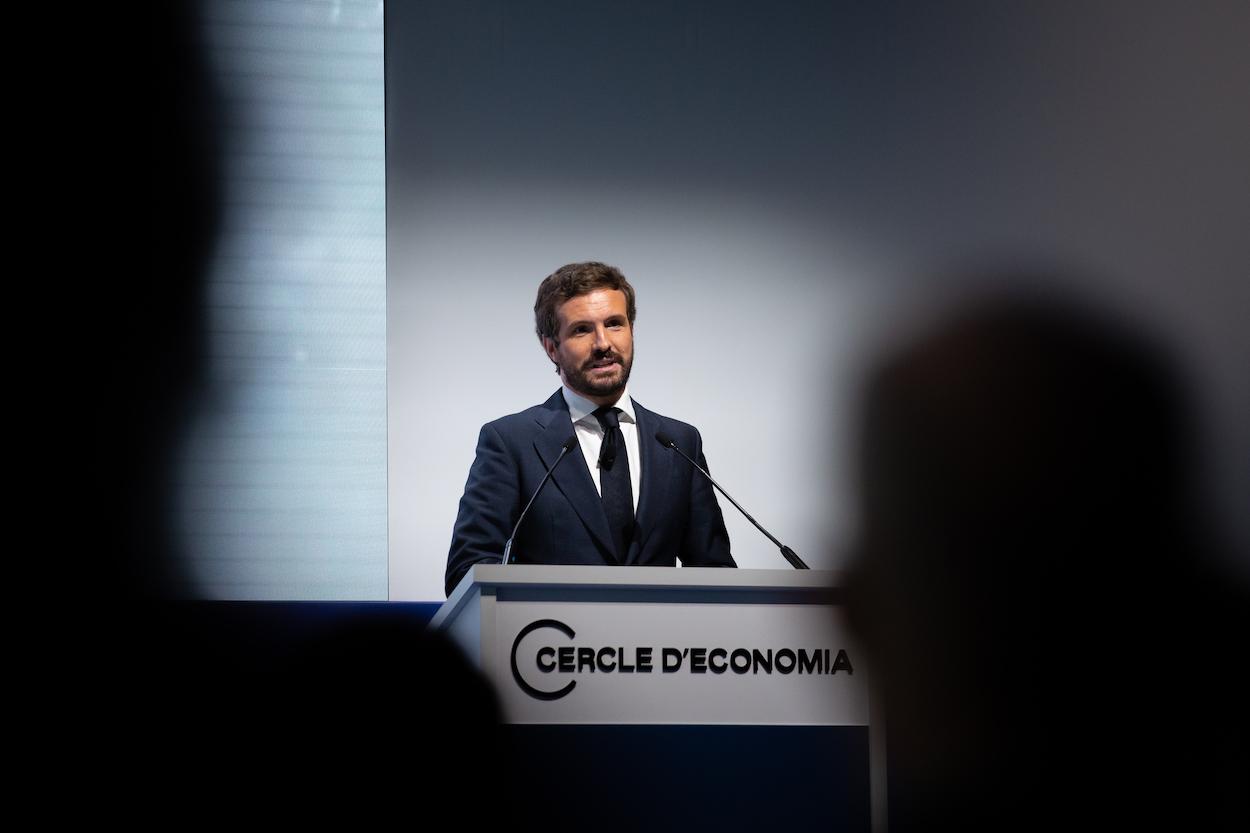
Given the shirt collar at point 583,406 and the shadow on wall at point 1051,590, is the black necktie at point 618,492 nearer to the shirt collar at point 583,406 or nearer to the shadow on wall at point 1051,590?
the shirt collar at point 583,406

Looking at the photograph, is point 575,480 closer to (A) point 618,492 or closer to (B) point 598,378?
(A) point 618,492

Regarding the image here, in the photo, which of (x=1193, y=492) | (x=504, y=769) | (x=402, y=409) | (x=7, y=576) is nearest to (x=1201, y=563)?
(x=1193, y=492)

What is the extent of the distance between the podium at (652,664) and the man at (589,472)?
25.9 inches

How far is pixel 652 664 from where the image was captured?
164 centimetres

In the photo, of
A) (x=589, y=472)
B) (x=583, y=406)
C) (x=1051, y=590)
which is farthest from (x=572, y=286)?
(x=1051, y=590)

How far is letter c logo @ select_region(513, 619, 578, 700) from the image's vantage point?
5.24 ft

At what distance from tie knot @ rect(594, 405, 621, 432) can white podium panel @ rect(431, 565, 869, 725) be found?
3.10 ft

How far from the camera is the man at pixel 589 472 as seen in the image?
2.47 metres

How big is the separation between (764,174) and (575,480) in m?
1.62

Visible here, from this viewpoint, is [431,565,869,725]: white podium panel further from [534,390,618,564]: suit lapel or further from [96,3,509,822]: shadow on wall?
[534,390,618,564]: suit lapel

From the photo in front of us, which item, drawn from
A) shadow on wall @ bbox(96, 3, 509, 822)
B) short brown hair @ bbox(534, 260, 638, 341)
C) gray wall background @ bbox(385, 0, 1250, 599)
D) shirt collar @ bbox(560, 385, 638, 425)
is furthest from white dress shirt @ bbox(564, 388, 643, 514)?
shadow on wall @ bbox(96, 3, 509, 822)

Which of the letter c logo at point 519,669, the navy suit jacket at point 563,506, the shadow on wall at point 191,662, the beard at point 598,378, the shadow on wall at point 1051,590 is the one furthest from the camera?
the beard at point 598,378

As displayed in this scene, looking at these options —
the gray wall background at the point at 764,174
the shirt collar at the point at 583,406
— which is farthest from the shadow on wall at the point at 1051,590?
the gray wall background at the point at 764,174

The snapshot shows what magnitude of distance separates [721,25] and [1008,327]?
11.4 ft
